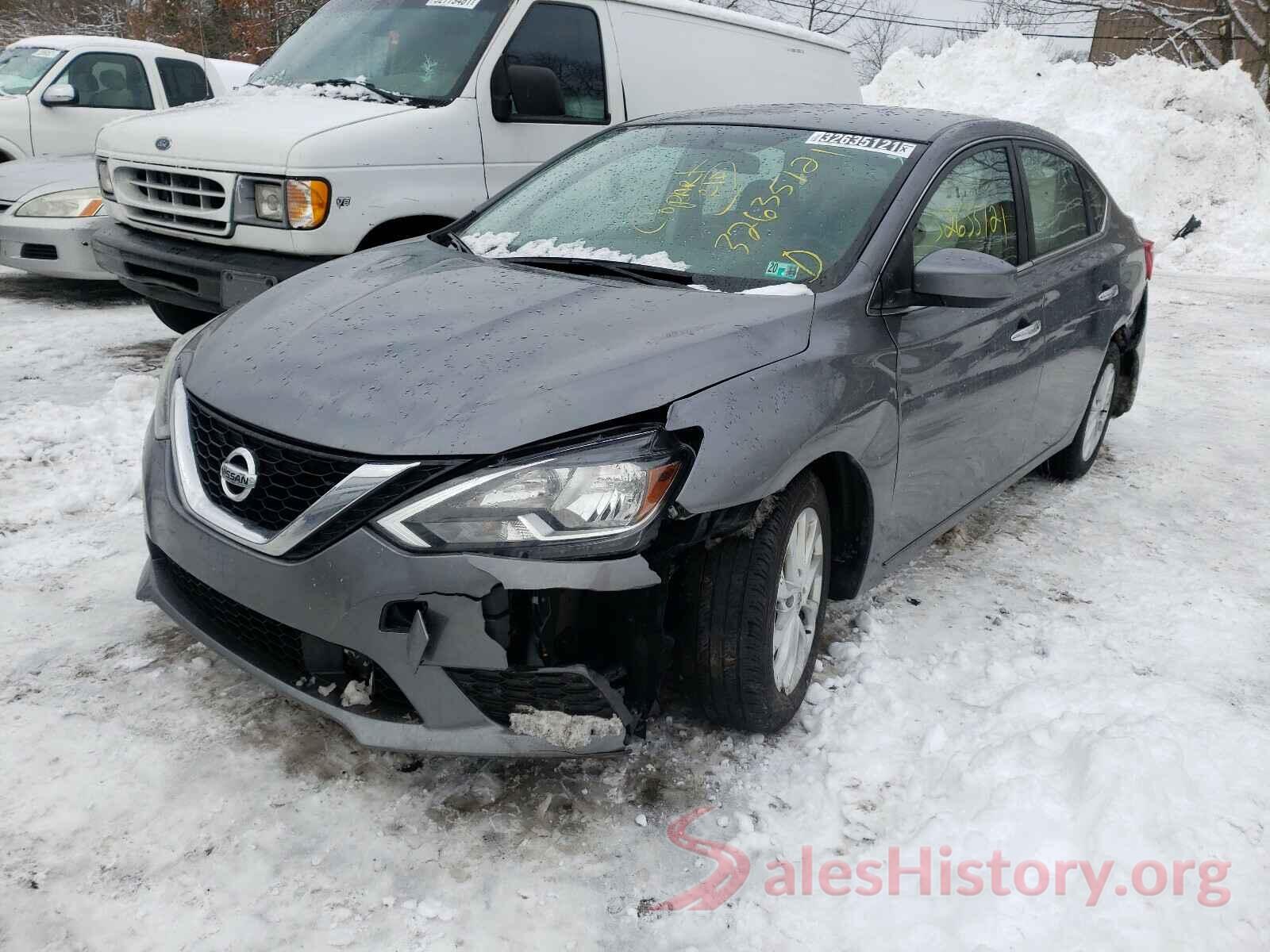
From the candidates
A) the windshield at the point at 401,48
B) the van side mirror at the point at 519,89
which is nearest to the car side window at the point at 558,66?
the van side mirror at the point at 519,89

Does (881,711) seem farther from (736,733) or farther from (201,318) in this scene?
(201,318)

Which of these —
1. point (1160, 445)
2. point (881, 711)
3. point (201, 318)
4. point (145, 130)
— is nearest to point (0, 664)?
point (881, 711)

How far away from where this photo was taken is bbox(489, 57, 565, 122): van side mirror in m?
5.67

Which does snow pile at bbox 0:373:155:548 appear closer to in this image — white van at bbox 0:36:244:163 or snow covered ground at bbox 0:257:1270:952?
snow covered ground at bbox 0:257:1270:952

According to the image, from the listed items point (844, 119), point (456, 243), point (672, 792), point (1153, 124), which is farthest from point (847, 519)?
point (1153, 124)

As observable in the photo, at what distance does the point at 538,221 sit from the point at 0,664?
6.82 feet

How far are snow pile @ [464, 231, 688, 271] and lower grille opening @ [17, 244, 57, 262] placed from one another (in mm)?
5052

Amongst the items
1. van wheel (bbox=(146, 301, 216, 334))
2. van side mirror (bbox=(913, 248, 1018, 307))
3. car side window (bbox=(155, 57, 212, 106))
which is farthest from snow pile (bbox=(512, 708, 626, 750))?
car side window (bbox=(155, 57, 212, 106))

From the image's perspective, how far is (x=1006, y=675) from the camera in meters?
3.21

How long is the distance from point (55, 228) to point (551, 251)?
5.48 metres

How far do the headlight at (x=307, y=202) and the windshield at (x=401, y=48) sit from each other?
936 mm

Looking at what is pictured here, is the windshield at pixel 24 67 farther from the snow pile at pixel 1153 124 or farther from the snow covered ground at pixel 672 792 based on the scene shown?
the snow pile at pixel 1153 124

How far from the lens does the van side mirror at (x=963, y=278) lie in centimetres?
295

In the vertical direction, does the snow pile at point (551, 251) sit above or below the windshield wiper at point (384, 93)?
below
